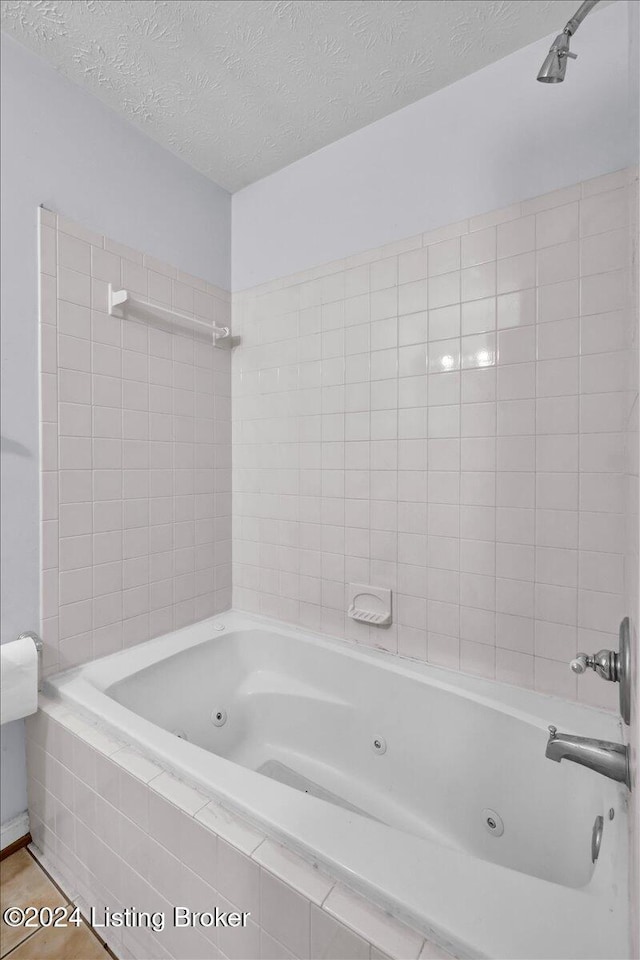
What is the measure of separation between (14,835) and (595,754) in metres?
1.69

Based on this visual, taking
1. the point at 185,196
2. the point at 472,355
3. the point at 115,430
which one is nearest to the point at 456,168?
the point at 472,355

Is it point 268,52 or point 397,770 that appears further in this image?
point 397,770

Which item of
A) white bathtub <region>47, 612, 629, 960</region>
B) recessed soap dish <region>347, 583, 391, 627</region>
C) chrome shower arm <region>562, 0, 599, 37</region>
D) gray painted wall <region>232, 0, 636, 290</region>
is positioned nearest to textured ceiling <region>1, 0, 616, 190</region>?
gray painted wall <region>232, 0, 636, 290</region>

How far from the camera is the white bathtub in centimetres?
70

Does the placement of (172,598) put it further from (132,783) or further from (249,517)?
(132,783)

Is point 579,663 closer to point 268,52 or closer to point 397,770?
point 397,770

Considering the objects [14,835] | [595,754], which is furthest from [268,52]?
[14,835]

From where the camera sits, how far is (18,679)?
1.28 metres

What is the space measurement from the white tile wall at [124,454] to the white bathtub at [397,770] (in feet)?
0.53

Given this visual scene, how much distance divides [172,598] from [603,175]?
205cm

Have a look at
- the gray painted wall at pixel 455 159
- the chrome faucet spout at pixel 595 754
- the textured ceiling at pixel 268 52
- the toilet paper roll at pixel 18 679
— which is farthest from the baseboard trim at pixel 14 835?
the textured ceiling at pixel 268 52

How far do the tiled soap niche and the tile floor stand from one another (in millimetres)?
31

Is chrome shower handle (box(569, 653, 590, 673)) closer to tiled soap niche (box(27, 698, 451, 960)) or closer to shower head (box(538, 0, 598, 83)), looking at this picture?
tiled soap niche (box(27, 698, 451, 960))

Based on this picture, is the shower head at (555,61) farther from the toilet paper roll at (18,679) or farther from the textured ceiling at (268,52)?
the toilet paper roll at (18,679)
